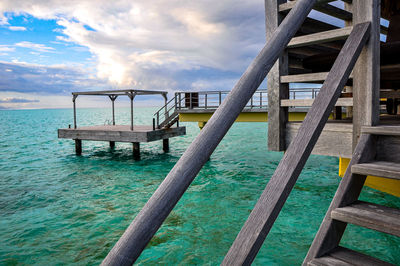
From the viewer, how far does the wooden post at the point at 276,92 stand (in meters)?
3.35

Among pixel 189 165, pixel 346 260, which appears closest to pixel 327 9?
pixel 346 260

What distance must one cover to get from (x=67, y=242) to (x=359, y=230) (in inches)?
278

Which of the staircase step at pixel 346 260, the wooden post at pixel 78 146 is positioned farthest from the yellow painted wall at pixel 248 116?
the staircase step at pixel 346 260

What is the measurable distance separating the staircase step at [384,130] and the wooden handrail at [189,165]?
1.03 metres

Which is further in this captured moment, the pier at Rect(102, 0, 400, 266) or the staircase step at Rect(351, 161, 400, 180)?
the staircase step at Rect(351, 161, 400, 180)

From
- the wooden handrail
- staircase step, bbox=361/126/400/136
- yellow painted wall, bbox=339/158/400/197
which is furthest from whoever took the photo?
yellow painted wall, bbox=339/158/400/197

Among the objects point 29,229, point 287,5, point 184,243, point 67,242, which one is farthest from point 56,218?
point 287,5

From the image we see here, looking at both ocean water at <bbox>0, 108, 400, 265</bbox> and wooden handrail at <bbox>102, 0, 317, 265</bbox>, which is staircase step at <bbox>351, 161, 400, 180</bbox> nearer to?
wooden handrail at <bbox>102, 0, 317, 265</bbox>

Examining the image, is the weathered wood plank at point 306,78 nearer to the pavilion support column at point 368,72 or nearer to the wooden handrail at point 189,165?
the pavilion support column at point 368,72

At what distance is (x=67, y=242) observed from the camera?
272 inches

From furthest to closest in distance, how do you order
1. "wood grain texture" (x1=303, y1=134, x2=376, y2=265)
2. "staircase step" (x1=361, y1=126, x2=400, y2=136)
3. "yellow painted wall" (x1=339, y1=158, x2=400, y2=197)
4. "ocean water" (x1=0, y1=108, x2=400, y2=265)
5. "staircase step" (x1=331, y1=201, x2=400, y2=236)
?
1. "ocean water" (x1=0, y1=108, x2=400, y2=265)
2. "yellow painted wall" (x1=339, y1=158, x2=400, y2=197)
3. "staircase step" (x1=361, y1=126, x2=400, y2=136)
4. "wood grain texture" (x1=303, y1=134, x2=376, y2=265)
5. "staircase step" (x1=331, y1=201, x2=400, y2=236)

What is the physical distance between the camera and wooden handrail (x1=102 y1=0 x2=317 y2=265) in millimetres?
1160

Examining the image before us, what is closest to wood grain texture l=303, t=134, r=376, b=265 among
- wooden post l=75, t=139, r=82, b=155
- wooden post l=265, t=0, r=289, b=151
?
wooden post l=265, t=0, r=289, b=151

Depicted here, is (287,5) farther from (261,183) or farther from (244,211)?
(261,183)
